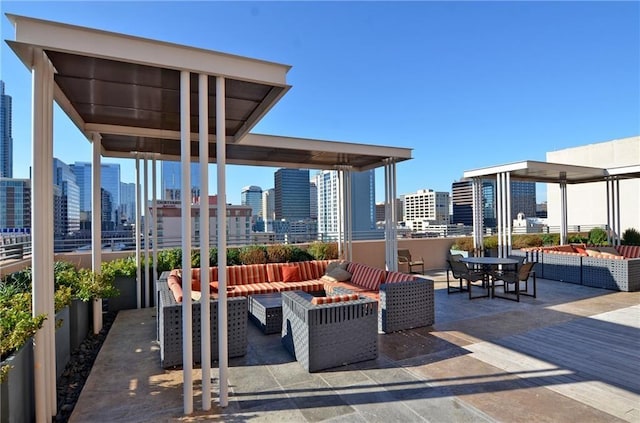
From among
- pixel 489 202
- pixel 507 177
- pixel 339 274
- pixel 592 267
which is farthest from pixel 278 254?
pixel 489 202

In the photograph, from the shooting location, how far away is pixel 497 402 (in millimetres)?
2807

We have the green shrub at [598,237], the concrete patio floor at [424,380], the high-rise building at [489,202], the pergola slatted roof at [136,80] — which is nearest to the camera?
the pergola slatted roof at [136,80]

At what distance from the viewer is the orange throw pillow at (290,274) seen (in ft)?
21.2

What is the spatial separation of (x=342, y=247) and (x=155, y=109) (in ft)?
21.0

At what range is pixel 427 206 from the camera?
62344 mm

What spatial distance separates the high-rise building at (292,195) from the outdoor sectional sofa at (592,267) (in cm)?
2480

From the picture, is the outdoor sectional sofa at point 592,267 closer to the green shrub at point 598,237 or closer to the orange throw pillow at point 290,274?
the green shrub at point 598,237

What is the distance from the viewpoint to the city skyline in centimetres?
495

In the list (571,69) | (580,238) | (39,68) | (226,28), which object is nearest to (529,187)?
(580,238)

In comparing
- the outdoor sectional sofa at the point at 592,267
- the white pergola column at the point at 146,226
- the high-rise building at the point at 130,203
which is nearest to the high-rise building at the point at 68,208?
the high-rise building at the point at 130,203

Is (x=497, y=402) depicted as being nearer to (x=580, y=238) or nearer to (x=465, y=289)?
(x=465, y=289)

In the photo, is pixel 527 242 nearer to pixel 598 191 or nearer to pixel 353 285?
pixel 353 285

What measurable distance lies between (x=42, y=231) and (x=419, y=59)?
11.2 meters

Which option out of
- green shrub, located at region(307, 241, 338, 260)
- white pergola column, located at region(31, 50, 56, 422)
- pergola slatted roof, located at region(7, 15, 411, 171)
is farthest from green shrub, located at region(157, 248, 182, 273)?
white pergola column, located at region(31, 50, 56, 422)
